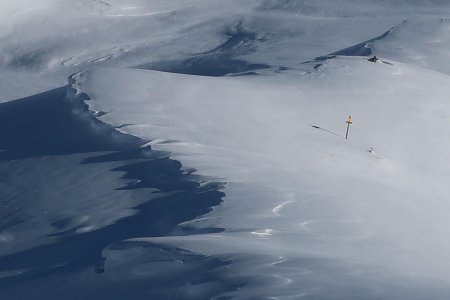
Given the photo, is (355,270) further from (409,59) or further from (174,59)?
(174,59)

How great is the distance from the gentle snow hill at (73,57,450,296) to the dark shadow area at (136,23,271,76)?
110 cm

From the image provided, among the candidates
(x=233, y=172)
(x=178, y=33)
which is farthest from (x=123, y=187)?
(x=178, y=33)

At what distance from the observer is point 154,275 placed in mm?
3311

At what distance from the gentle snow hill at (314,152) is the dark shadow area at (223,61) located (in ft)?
3.61

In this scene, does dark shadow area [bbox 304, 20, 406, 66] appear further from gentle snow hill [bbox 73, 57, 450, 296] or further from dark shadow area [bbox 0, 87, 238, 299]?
dark shadow area [bbox 0, 87, 238, 299]

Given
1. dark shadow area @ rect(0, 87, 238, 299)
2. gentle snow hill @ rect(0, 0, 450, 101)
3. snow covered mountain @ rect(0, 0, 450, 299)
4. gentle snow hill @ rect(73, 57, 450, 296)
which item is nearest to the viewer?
snow covered mountain @ rect(0, 0, 450, 299)

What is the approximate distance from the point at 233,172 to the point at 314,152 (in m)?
0.86

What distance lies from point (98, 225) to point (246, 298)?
159 centimetres

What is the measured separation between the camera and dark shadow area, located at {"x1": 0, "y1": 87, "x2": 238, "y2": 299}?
152 inches

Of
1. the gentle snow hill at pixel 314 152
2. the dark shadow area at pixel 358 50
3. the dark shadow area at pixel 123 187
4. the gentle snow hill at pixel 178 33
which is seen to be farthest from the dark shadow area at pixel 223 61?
the dark shadow area at pixel 123 187

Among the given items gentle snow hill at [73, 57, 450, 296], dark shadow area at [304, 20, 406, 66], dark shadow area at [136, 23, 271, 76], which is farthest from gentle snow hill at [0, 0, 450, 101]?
gentle snow hill at [73, 57, 450, 296]

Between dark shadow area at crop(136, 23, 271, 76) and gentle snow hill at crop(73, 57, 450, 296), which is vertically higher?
dark shadow area at crop(136, 23, 271, 76)

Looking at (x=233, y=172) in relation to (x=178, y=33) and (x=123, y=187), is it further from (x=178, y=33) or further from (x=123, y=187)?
(x=178, y=33)

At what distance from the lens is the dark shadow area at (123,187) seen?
152 inches
